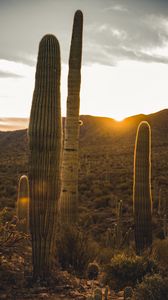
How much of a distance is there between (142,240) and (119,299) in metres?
4.61

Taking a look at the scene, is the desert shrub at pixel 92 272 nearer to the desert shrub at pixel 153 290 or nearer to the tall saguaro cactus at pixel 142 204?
the desert shrub at pixel 153 290

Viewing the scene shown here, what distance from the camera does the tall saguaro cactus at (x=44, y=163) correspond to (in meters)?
6.47

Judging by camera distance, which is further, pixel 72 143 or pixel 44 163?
pixel 72 143

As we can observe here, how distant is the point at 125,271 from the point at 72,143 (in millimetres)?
3617

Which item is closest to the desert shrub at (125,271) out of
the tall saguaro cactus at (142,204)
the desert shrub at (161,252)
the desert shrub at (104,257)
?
the desert shrub at (104,257)

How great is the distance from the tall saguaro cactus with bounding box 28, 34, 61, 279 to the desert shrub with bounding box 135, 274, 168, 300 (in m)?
1.73

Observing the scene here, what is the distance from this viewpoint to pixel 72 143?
9.58m

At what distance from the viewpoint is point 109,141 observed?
75.9m

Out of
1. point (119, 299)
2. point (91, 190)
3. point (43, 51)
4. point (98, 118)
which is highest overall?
point (98, 118)

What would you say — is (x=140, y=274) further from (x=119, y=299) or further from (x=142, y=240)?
(x=142, y=240)

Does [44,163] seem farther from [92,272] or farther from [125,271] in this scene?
[125,271]

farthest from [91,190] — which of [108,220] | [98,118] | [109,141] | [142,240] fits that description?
[98,118]

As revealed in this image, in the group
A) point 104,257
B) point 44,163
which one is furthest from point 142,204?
point 44,163

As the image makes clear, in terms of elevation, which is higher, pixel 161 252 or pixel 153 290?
pixel 153 290
